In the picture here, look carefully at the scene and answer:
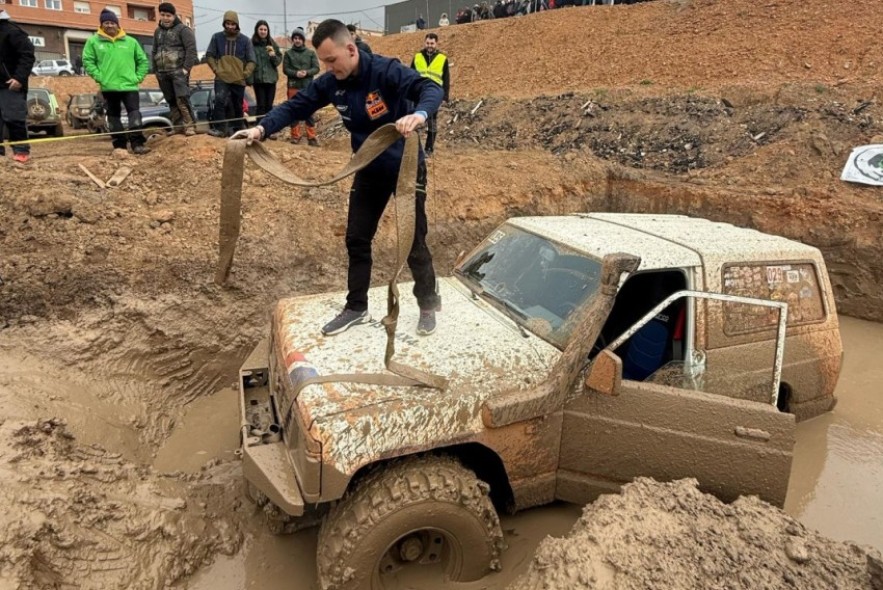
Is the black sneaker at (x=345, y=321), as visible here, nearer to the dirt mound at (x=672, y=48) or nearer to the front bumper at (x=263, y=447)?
the front bumper at (x=263, y=447)

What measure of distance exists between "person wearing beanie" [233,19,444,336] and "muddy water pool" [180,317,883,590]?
4.26ft

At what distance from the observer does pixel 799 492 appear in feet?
13.2

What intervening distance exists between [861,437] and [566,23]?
705 inches

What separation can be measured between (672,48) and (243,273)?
1415 centimetres

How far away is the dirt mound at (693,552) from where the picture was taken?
213cm

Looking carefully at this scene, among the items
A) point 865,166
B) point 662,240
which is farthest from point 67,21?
point 662,240

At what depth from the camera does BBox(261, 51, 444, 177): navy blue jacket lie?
3.28 m

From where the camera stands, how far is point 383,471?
107 inches

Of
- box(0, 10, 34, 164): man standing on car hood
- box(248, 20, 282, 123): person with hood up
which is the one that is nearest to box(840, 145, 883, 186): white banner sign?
box(248, 20, 282, 123): person with hood up

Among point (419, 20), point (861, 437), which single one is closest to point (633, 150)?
point (861, 437)

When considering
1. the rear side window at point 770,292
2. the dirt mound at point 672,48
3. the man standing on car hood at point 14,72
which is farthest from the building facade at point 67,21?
the rear side window at point 770,292

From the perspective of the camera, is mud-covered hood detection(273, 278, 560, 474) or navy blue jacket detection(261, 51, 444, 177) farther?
navy blue jacket detection(261, 51, 444, 177)

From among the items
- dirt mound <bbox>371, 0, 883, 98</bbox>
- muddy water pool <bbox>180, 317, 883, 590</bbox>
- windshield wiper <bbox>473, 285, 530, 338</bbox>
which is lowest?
muddy water pool <bbox>180, 317, 883, 590</bbox>

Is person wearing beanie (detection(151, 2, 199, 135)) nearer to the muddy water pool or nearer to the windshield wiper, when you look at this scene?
the muddy water pool
